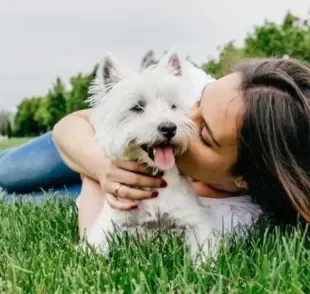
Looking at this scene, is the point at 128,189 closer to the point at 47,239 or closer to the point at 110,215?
the point at 110,215

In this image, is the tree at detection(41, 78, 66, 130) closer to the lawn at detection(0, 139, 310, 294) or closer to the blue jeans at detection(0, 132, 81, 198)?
the blue jeans at detection(0, 132, 81, 198)

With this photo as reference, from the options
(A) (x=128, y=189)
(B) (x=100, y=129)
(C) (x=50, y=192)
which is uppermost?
(B) (x=100, y=129)

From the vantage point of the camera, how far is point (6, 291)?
2.75m

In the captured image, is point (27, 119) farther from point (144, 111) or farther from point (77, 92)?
point (144, 111)

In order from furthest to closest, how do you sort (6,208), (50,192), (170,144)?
(50,192)
(6,208)
(170,144)

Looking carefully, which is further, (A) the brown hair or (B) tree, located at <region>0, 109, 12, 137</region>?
(B) tree, located at <region>0, 109, 12, 137</region>

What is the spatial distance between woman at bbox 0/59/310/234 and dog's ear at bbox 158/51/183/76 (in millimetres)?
165

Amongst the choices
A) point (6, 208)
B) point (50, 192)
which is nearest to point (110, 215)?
point (6, 208)

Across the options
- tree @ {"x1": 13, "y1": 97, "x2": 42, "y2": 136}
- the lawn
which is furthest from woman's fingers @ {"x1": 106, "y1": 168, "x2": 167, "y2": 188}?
tree @ {"x1": 13, "y1": 97, "x2": 42, "y2": 136}

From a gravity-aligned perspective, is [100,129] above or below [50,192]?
above

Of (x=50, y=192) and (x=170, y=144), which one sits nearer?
(x=170, y=144)

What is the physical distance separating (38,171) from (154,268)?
9.07 ft

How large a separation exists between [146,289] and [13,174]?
321 centimetres

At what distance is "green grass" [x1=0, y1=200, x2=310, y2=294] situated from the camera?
272cm
